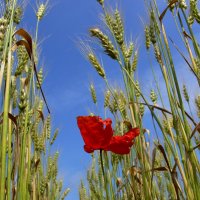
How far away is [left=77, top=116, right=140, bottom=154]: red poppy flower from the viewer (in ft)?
4.02

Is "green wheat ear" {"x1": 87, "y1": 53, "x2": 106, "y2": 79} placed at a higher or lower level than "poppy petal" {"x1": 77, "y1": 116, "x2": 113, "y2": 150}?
higher

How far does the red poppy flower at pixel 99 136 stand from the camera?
1.23 m

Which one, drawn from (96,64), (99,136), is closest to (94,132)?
(99,136)

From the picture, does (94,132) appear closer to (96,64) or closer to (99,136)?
(99,136)

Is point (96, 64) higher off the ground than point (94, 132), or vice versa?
point (96, 64)

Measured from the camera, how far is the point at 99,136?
1.23 m

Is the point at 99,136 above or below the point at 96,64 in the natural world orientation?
below

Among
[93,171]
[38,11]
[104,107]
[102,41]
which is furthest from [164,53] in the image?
[93,171]

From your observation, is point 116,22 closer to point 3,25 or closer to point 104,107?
point 3,25

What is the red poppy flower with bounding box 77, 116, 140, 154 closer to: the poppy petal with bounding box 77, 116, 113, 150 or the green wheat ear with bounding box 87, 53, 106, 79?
the poppy petal with bounding box 77, 116, 113, 150

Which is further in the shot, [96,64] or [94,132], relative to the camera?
[96,64]

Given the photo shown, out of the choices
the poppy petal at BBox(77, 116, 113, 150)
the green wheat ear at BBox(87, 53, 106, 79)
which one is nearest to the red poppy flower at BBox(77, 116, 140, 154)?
the poppy petal at BBox(77, 116, 113, 150)

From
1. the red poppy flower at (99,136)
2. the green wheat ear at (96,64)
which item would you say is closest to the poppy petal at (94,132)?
the red poppy flower at (99,136)

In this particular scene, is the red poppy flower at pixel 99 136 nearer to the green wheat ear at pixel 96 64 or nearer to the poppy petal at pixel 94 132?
the poppy petal at pixel 94 132
